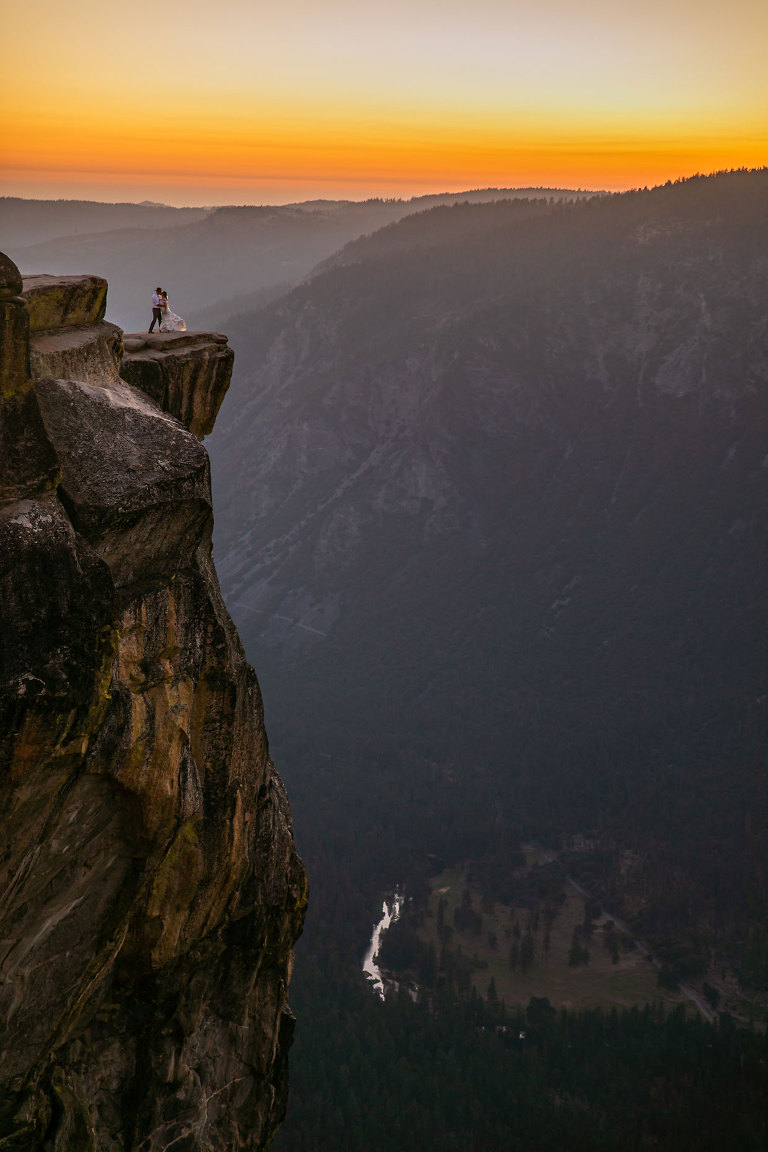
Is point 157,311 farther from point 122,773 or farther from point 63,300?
point 122,773

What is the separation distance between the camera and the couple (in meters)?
31.6

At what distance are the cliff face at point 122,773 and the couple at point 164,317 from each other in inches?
96.0

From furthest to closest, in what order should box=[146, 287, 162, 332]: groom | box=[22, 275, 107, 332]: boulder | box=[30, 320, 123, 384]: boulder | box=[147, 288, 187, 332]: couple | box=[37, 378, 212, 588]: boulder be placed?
1. box=[146, 287, 162, 332]: groom
2. box=[147, 288, 187, 332]: couple
3. box=[22, 275, 107, 332]: boulder
4. box=[30, 320, 123, 384]: boulder
5. box=[37, 378, 212, 588]: boulder

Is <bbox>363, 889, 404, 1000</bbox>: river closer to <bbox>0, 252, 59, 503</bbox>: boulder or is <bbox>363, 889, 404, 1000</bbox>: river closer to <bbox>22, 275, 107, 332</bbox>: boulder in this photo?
<bbox>22, 275, 107, 332</bbox>: boulder

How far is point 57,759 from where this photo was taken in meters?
18.7

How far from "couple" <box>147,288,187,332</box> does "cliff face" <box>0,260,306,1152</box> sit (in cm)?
244

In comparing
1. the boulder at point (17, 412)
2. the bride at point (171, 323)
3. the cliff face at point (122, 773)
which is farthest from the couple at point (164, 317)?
the boulder at point (17, 412)

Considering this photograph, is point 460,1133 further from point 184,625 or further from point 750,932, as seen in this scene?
point 184,625

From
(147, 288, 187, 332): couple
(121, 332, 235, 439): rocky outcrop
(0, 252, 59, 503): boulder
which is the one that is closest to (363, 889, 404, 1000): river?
(147, 288, 187, 332): couple

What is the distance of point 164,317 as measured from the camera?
32500mm

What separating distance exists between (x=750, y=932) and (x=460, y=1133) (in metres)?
76.6

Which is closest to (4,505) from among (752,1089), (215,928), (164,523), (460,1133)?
(164,523)

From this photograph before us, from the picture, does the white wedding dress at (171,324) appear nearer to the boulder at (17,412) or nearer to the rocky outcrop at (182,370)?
the rocky outcrop at (182,370)

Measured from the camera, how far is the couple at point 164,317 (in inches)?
1244
